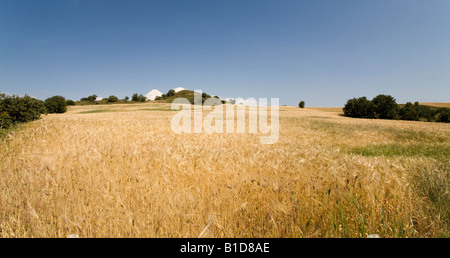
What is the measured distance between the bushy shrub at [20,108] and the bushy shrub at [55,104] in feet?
125

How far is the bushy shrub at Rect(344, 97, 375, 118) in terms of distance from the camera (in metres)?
56.4

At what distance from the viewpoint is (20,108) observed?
9.16 m

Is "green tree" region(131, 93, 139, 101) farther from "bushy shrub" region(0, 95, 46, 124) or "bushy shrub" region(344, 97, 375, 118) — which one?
"bushy shrub" region(344, 97, 375, 118)

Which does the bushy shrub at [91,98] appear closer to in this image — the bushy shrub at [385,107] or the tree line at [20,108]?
the tree line at [20,108]

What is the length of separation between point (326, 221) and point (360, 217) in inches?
18.4

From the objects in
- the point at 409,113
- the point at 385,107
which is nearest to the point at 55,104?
the point at 385,107

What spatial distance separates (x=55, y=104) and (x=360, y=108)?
3412 inches

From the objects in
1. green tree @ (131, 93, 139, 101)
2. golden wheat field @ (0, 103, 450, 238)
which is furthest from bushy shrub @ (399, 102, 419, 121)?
green tree @ (131, 93, 139, 101)

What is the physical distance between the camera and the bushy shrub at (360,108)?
56.4 m

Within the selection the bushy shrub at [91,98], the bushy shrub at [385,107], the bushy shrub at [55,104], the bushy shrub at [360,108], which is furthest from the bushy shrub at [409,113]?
the bushy shrub at [91,98]

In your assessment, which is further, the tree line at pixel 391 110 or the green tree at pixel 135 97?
the green tree at pixel 135 97

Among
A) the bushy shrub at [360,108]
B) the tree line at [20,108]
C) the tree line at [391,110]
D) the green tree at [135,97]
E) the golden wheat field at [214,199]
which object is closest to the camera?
the golden wheat field at [214,199]

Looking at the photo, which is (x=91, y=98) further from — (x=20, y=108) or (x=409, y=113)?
(x=409, y=113)

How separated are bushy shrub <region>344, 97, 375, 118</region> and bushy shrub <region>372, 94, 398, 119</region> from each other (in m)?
1.29
